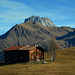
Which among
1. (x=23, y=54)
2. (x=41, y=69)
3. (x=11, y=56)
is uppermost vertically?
(x=23, y=54)

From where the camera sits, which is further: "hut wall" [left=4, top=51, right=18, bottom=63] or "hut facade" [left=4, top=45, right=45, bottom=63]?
"hut wall" [left=4, top=51, right=18, bottom=63]

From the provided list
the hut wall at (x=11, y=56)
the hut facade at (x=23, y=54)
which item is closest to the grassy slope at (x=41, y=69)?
the hut facade at (x=23, y=54)

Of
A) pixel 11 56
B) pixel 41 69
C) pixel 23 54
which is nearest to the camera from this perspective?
pixel 41 69

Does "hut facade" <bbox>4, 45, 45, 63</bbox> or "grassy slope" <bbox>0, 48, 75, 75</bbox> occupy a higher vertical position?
"hut facade" <bbox>4, 45, 45, 63</bbox>

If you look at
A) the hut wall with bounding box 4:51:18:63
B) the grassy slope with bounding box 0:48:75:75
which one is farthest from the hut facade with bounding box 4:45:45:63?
the grassy slope with bounding box 0:48:75:75

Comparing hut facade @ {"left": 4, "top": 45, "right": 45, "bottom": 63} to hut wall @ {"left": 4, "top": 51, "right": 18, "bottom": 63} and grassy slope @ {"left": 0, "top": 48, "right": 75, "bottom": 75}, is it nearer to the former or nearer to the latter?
hut wall @ {"left": 4, "top": 51, "right": 18, "bottom": 63}

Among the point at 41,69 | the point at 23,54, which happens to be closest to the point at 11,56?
the point at 23,54

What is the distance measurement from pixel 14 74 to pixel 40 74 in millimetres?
4577

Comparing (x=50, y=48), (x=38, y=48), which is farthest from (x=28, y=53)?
(x=50, y=48)

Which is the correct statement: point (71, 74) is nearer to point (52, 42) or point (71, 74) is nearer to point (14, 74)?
point (14, 74)

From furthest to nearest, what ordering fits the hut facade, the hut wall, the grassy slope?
the hut wall, the hut facade, the grassy slope

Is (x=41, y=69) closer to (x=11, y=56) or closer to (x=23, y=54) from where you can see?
(x=23, y=54)

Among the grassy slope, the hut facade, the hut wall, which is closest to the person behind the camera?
the grassy slope

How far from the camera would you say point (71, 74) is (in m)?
25.1
